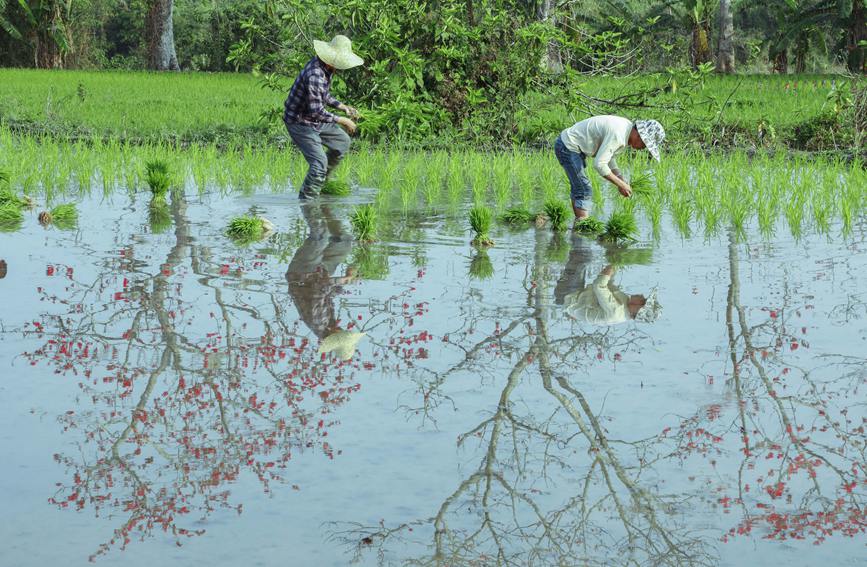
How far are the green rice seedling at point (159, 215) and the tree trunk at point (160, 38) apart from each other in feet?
82.0

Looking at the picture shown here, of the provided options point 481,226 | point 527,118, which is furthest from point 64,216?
point 527,118

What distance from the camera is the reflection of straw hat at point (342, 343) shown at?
18.0ft

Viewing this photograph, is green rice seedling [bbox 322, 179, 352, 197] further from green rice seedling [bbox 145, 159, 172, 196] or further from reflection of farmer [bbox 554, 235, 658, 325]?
Answer: reflection of farmer [bbox 554, 235, 658, 325]

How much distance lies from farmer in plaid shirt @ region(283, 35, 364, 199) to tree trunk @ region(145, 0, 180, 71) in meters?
25.1

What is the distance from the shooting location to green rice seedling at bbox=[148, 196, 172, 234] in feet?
29.5

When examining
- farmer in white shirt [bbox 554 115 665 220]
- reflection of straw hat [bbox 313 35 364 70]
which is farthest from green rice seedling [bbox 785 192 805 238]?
reflection of straw hat [bbox 313 35 364 70]

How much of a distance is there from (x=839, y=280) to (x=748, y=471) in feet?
10.9

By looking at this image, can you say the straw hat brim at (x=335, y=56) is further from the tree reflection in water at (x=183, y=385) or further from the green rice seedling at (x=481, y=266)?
the tree reflection in water at (x=183, y=385)

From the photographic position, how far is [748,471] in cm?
408

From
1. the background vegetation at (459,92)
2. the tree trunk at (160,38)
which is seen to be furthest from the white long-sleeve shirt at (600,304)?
the tree trunk at (160,38)

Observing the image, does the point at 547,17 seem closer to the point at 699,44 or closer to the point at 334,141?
the point at 334,141

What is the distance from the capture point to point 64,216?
30.3ft

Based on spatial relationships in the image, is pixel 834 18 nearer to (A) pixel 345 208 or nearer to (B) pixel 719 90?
(B) pixel 719 90

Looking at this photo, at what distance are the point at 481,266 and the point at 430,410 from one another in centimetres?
300
